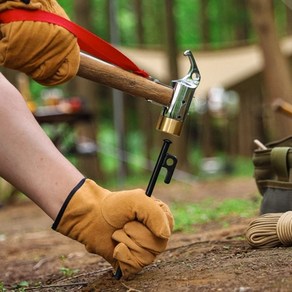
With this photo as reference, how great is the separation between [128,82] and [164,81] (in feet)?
37.1

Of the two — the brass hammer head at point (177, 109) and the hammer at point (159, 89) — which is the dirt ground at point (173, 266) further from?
the brass hammer head at point (177, 109)

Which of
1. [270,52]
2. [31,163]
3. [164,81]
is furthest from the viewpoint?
[164,81]

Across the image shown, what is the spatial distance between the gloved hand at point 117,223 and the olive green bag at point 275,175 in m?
0.93

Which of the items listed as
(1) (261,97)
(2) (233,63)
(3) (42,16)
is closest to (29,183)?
(3) (42,16)

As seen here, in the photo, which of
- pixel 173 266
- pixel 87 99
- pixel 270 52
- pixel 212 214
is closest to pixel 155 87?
pixel 173 266

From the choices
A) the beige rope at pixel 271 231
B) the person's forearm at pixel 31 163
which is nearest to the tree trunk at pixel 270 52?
the beige rope at pixel 271 231

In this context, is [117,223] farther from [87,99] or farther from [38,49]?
[87,99]

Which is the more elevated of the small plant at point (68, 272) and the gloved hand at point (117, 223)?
the gloved hand at point (117, 223)

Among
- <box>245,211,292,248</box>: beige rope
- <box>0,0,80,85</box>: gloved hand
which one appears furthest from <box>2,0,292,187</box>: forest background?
<box>0,0,80,85</box>: gloved hand

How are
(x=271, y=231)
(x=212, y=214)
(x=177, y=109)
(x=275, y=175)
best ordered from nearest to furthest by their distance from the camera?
(x=177, y=109), (x=271, y=231), (x=275, y=175), (x=212, y=214)

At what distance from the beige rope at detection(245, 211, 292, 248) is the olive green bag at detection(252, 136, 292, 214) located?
24 centimetres

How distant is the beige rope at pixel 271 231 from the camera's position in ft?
9.37

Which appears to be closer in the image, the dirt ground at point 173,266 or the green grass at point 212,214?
the dirt ground at point 173,266

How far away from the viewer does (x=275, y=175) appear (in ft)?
11.1
